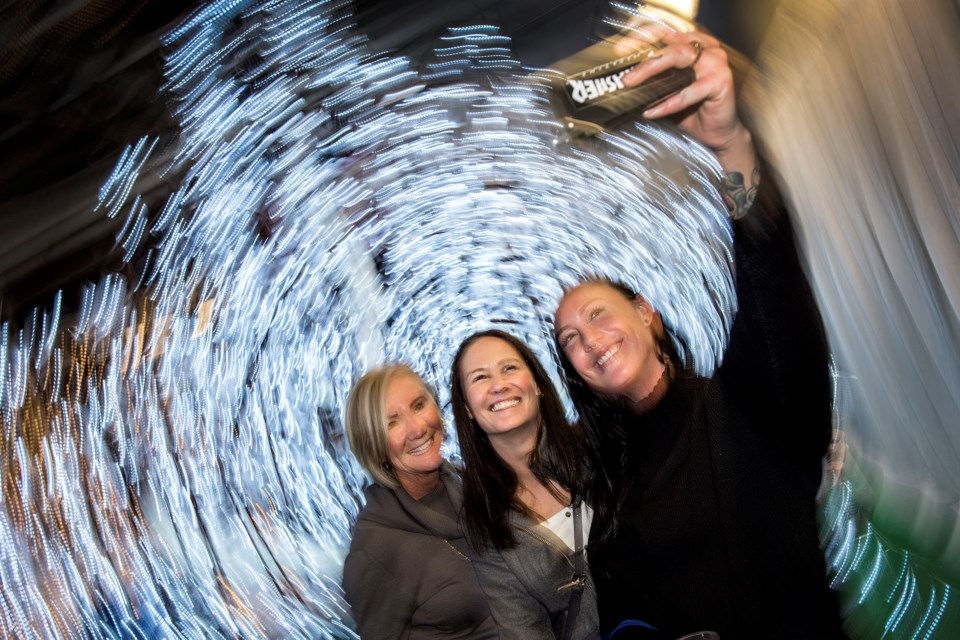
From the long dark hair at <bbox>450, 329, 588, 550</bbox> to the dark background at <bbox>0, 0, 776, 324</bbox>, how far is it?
108cm

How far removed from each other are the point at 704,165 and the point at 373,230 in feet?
4.97

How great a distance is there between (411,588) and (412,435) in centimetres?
41

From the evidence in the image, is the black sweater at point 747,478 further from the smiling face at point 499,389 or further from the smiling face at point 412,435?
the smiling face at point 412,435

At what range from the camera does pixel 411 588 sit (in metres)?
1.47

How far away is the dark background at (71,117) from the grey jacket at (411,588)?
142 cm

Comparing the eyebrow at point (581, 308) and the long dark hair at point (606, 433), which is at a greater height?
the eyebrow at point (581, 308)

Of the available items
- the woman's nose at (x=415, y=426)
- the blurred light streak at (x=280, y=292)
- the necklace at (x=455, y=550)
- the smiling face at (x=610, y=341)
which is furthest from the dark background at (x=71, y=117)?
the necklace at (x=455, y=550)

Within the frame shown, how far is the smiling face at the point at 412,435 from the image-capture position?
1723mm

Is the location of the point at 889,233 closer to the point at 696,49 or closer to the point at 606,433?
the point at 696,49

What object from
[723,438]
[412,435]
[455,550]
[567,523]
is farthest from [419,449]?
[723,438]

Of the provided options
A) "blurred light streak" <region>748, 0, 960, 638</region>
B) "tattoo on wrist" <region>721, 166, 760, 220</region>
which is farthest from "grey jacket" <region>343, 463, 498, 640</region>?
"tattoo on wrist" <region>721, 166, 760, 220</region>

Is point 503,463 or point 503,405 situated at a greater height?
point 503,405

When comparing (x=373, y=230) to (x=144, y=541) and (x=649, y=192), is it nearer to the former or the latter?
(x=649, y=192)

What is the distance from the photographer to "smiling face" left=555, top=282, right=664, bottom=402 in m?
1.26
